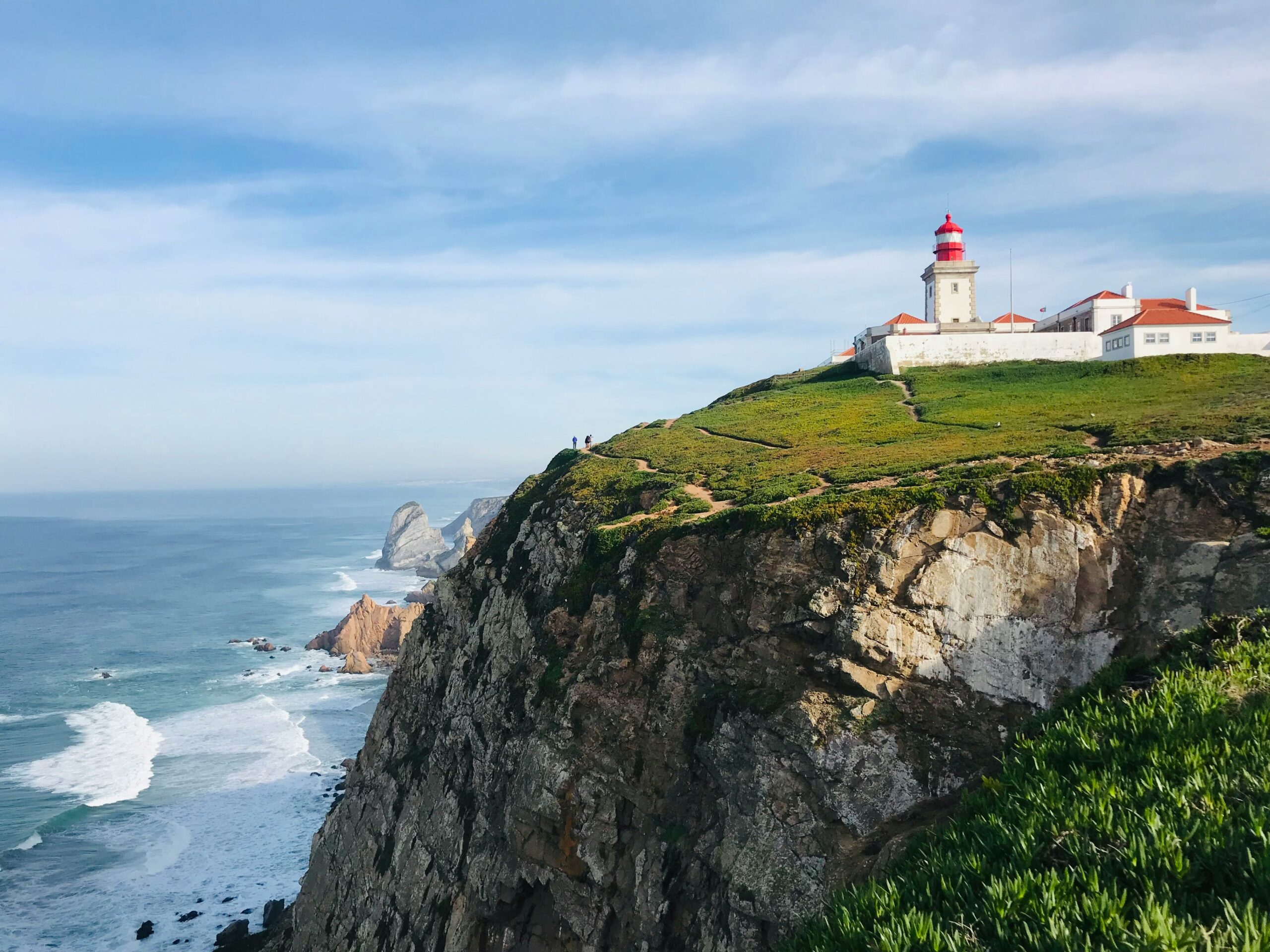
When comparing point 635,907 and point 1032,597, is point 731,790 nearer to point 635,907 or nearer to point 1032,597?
point 635,907

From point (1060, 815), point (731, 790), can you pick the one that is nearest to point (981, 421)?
point (731, 790)

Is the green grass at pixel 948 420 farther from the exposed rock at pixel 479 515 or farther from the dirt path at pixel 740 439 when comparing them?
the exposed rock at pixel 479 515

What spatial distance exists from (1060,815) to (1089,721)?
270 centimetres

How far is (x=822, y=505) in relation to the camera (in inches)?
854

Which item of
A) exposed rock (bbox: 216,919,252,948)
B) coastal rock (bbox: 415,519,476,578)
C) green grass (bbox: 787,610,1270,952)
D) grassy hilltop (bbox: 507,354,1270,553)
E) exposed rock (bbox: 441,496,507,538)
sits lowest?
exposed rock (bbox: 216,919,252,948)

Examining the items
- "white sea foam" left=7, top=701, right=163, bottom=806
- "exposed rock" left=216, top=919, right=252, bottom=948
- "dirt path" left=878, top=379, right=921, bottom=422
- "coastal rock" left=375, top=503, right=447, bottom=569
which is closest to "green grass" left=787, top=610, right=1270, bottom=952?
"dirt path" left=878, top=379, right=921, bottom=422

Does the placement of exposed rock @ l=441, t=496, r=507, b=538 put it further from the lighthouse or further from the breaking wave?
the lighthouse

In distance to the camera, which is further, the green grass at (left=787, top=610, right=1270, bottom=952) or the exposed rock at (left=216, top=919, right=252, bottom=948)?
the exposed rock at (left=216, top=919, right=252, bottom=948)

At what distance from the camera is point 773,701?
18.7 metres

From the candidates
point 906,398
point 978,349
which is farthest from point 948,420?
point 978,349

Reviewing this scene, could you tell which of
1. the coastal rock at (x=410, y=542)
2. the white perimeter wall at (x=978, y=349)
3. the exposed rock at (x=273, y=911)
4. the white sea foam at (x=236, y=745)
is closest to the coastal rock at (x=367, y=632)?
the white sea foam at (x=236, y=745)

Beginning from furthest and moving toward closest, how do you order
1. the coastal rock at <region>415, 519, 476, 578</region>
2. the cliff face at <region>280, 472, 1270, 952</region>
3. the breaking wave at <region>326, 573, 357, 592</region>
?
the coastal rock at <region>415, 519, 476, 578</region>
the breaking wave at <region>326, 573, 357, 592</region>
the cliff face at <region>280, 472, 1270, 952</region>

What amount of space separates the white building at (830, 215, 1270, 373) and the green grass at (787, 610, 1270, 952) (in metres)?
39.1

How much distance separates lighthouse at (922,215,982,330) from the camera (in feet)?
180
